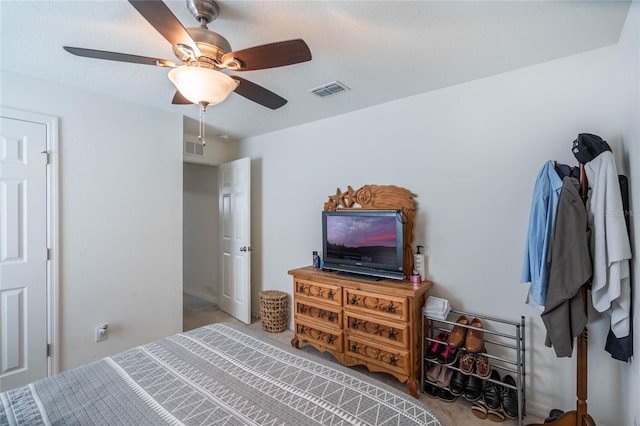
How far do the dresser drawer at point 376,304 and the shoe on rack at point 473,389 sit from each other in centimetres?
62

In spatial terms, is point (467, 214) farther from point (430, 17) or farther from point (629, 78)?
point (430, 17)

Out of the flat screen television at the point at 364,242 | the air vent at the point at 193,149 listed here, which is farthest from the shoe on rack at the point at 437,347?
the air vent at the point at 193,149

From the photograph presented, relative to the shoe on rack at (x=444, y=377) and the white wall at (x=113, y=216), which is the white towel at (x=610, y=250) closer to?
the shoe on rack at (x=444, y=377)

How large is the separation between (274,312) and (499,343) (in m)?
2.23

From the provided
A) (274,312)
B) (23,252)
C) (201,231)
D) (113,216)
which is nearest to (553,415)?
(274,312)

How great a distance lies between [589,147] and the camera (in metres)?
1.57

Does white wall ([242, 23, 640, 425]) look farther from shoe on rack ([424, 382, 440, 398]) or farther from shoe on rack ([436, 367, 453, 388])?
shoe on rack ([424, 382, 440, 398])

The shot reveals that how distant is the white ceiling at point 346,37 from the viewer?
56.4 inches

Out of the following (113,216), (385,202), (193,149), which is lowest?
(113,216)

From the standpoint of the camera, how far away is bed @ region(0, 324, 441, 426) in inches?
41.1

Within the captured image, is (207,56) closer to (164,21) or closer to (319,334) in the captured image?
(164,21)

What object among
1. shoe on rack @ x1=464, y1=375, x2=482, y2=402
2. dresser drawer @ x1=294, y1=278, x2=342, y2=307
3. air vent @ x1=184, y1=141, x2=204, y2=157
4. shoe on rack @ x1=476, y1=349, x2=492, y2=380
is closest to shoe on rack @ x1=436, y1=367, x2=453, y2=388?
shoe on rack @ x1=464, y1=375, x2=482, y2=402

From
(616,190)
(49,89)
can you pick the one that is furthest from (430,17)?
(49,89)

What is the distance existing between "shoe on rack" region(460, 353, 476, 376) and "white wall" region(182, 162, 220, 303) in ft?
11.5
